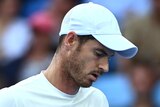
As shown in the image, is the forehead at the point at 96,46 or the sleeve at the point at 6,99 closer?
the sleeve at the point at 6,99

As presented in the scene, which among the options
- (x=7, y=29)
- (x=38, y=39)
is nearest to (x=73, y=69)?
(x=38, y=39)

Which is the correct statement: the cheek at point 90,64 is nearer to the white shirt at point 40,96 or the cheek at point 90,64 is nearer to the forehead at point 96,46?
the forehead at point 96,46

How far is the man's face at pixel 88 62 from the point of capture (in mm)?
4074

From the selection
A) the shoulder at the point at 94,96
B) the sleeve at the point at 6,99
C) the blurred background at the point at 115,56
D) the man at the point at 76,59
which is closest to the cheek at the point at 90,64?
the man at the point at 76,59

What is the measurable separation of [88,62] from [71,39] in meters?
0.17

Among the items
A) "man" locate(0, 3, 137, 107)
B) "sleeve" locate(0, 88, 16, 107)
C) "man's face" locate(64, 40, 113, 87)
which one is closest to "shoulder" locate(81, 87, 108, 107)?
"man" locate(0, 3, 137, 107)

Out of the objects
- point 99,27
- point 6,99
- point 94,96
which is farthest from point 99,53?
point 6,99

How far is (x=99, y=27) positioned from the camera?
13.4ft

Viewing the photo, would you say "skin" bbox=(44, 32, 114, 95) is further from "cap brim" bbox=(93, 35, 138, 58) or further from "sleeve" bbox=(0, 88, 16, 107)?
"sleeve" bbox=(0, 88, 16, 107)

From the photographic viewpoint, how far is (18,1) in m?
8.23

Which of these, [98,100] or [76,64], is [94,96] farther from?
[76,64]

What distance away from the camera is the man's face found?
407 centimetres

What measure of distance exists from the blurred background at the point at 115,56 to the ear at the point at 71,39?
2.46m

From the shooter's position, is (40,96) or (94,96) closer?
(40,96)
